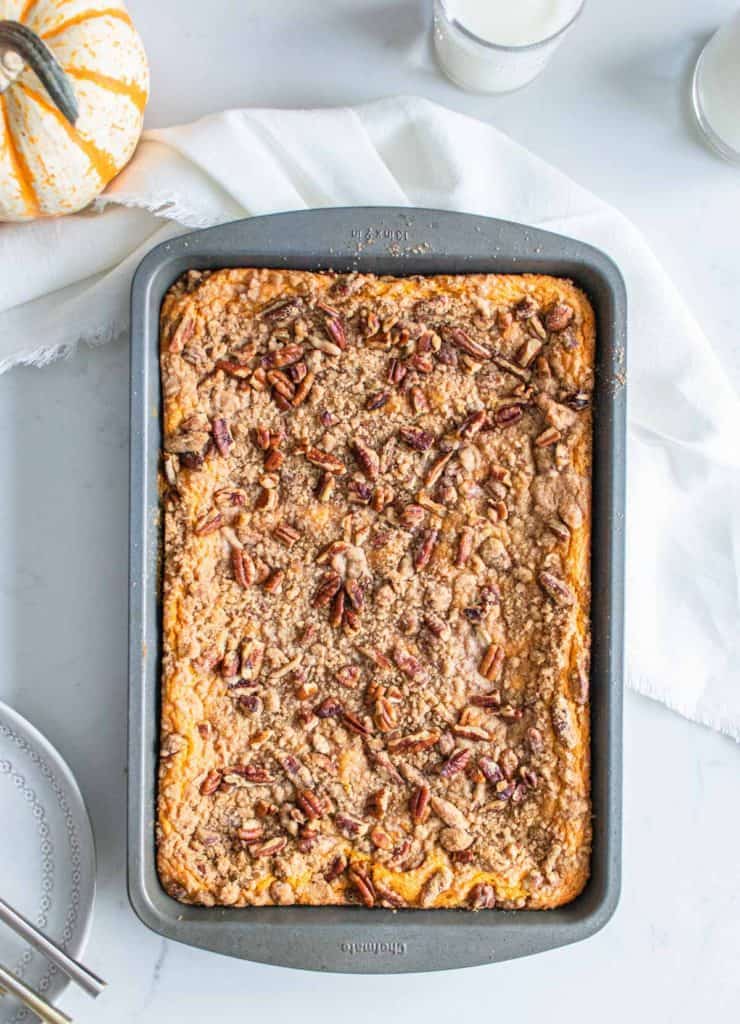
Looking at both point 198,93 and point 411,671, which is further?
point 198,93

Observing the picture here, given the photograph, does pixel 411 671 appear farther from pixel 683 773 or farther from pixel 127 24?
pixel 127 24

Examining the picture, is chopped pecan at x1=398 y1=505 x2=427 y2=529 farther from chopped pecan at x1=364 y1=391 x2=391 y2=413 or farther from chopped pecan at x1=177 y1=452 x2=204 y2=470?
chopped pecan at x1=177 y1=452 x2=204 y2=470

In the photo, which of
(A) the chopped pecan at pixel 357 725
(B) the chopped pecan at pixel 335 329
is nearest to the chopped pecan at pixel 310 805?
(A) the chopped pecan at pixel 357 725

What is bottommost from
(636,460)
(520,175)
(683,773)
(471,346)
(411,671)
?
(683,773)

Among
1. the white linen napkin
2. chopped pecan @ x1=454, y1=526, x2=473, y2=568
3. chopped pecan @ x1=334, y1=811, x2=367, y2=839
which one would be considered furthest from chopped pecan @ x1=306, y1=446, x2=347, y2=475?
chopped pecan @ x1=334, y1=811, x2=367, y2=839

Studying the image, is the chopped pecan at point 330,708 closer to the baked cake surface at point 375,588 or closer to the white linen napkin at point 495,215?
the baked cake surface at point 375,588

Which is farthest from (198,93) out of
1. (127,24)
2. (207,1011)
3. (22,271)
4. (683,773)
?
(207,1011)
